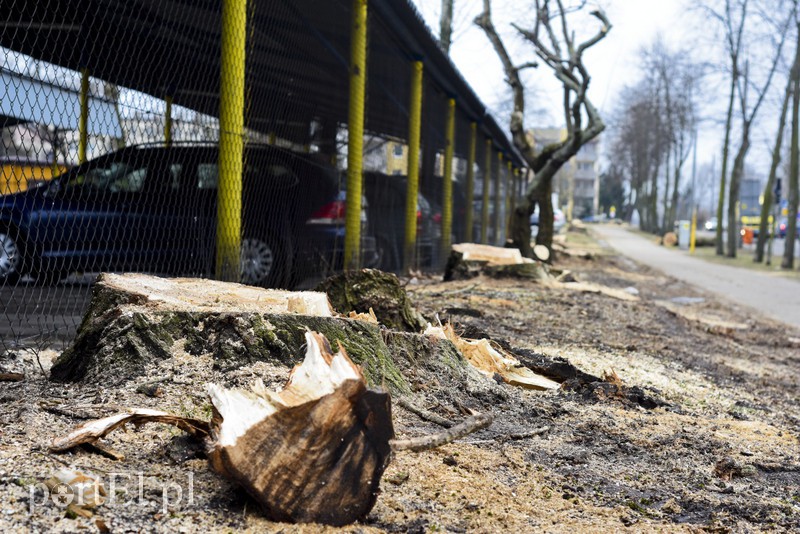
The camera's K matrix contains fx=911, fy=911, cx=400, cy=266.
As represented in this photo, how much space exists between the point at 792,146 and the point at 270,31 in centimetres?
2603

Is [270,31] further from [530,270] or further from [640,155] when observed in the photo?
[640,155]

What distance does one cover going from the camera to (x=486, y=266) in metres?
11.8

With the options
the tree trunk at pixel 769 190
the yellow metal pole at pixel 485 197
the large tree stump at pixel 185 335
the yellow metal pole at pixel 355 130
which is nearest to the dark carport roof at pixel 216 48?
the yellow metal pole at pixel 355 130

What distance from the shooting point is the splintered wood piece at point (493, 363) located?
14.7 feet

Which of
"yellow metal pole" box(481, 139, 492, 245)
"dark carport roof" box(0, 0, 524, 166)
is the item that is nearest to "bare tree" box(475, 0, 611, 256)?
"yellow metal pole" box(481, 139, 492, 245)

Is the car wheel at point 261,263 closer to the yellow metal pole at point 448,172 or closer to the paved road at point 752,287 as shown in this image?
the yellow metal pole at point 448,172

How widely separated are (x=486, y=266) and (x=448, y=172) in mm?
2733

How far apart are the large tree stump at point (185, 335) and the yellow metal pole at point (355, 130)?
446cm

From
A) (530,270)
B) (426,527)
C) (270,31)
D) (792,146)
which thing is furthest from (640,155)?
(426,527)

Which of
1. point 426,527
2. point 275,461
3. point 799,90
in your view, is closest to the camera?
point 275,461

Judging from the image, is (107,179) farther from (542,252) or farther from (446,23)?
(446,23)

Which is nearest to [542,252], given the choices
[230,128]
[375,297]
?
[230,128]

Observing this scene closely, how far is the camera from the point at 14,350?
400cm

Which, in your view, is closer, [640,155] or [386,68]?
[386,68]
